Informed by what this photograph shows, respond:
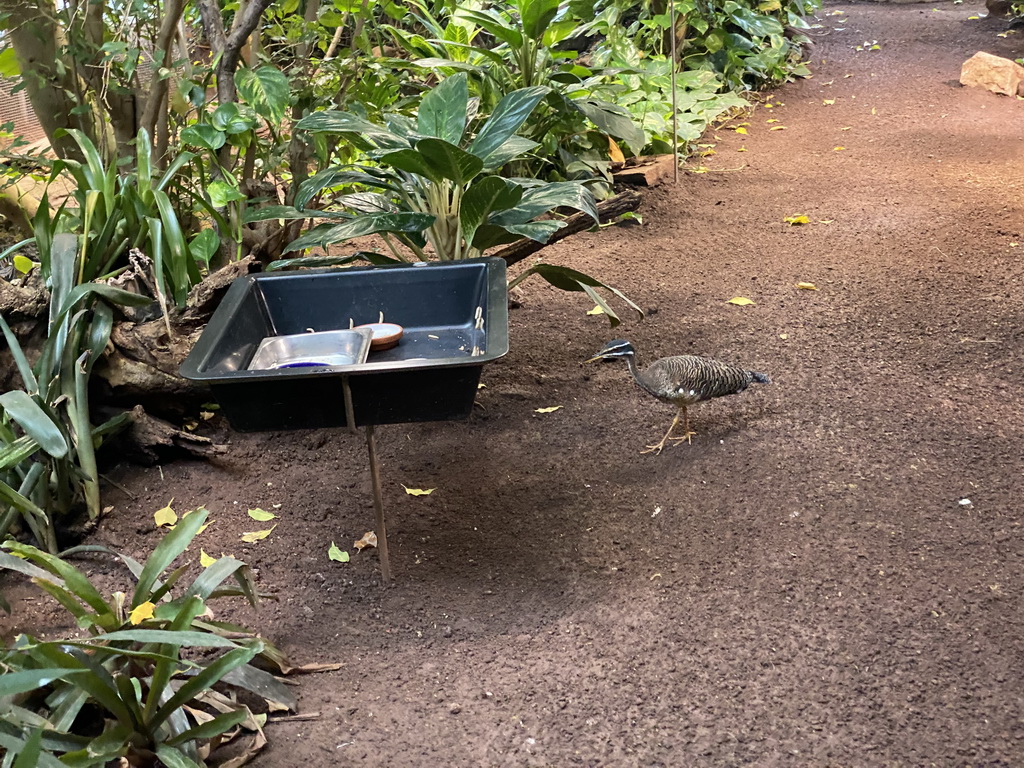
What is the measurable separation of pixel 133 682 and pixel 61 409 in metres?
1.43

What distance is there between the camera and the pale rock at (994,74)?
8.52 metres

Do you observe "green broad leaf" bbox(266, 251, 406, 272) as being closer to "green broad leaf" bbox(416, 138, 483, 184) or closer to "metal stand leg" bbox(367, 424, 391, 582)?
"green broad leaf" bbox(416, 138, 483, 184)

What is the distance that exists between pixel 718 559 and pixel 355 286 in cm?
148

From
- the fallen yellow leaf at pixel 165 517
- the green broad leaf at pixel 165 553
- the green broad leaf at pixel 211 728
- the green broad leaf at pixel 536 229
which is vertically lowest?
the fallen yellow leaf at pixel 165 517

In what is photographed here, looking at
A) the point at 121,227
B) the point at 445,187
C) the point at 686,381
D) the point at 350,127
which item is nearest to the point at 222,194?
the point at 121,227

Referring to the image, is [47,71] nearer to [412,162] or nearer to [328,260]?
[328,260]

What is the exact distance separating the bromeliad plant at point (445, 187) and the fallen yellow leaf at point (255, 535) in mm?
1086

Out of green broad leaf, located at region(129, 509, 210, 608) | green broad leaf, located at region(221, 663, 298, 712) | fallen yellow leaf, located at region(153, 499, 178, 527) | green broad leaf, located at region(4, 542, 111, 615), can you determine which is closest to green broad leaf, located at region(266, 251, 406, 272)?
fallen yellow leaf, located at region(153, 499, 178, 527)

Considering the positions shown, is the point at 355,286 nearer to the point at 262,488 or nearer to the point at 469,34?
the point at 262,488

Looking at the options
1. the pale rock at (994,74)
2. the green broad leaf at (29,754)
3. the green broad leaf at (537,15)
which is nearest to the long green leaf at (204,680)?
the green broad leaf at (29,754)

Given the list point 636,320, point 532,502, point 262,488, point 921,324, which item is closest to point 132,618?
point 262,488

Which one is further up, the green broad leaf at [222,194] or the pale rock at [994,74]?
the green broad leaf at [222,194]

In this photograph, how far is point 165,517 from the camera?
321cm

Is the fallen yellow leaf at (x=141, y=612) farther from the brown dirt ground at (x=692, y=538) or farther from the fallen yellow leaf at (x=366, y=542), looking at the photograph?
the fallen yellow leaf at (x=366, y=542)
